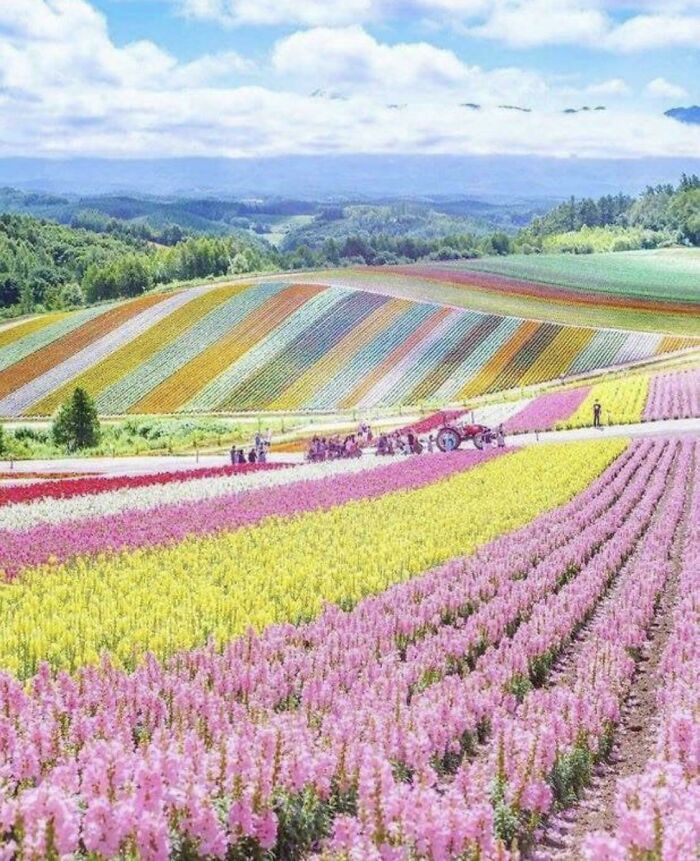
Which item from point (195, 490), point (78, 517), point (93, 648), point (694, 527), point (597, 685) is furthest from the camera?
point (195, 490)

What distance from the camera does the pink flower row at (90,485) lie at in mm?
31312

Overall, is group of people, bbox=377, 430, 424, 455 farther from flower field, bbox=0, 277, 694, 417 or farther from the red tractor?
flower field, bbox=0, 277, 694, 417

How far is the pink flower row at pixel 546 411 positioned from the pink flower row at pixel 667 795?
41510 mm

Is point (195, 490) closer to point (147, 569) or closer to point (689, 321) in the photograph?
point (147, 569)

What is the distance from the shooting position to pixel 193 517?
81.6ft

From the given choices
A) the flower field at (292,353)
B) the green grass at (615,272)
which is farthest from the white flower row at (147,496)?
the green grass at (615,272)

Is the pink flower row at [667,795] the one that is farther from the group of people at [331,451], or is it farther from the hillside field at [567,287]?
the hillside field at [567,287]

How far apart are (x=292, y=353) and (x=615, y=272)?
49.9 metres

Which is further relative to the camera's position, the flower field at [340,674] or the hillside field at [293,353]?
the hillside field at [293,353]

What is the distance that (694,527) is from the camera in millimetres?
21750

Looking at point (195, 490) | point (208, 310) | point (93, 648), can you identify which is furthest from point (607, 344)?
point (93, 648)

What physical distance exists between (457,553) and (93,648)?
8.53 metres

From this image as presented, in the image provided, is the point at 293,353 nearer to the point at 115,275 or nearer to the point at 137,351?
the point at 137,351

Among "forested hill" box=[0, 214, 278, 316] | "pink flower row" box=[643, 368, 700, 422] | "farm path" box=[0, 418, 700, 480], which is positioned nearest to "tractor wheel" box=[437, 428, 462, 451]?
"farm path" box=[0, 418, 700, 480]
